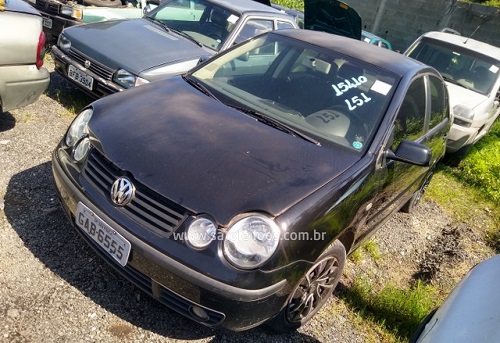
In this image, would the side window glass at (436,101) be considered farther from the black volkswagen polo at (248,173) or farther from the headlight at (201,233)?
the headlight at (201,233)

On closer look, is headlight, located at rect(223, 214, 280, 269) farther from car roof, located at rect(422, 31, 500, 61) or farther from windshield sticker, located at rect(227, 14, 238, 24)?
car roof, located at rect(422, 31, 500, 61)

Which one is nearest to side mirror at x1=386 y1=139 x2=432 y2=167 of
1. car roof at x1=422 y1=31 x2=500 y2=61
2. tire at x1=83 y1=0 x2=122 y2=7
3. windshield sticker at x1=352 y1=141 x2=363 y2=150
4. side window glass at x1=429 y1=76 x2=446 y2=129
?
windshield sticker at x1=352 y1=141 x2=363 y2=150

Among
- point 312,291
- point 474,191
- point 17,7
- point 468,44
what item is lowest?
point 474,191

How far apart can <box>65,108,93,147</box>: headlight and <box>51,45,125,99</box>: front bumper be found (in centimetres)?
151

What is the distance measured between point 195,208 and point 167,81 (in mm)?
1439

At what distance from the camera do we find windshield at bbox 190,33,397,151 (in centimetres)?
279

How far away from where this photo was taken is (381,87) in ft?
9.73

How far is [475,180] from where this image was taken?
5.98 meters

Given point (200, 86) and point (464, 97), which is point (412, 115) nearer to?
point (200, 86)

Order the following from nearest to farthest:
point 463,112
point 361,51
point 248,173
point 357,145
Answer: point 248,173
point 357,145
point 361,51
point 463,112

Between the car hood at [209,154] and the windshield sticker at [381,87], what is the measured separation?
62 cm

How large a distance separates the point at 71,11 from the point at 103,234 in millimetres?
4558

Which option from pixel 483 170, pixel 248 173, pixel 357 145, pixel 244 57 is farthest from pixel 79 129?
pixel 483 170

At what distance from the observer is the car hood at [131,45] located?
13.9 feet
